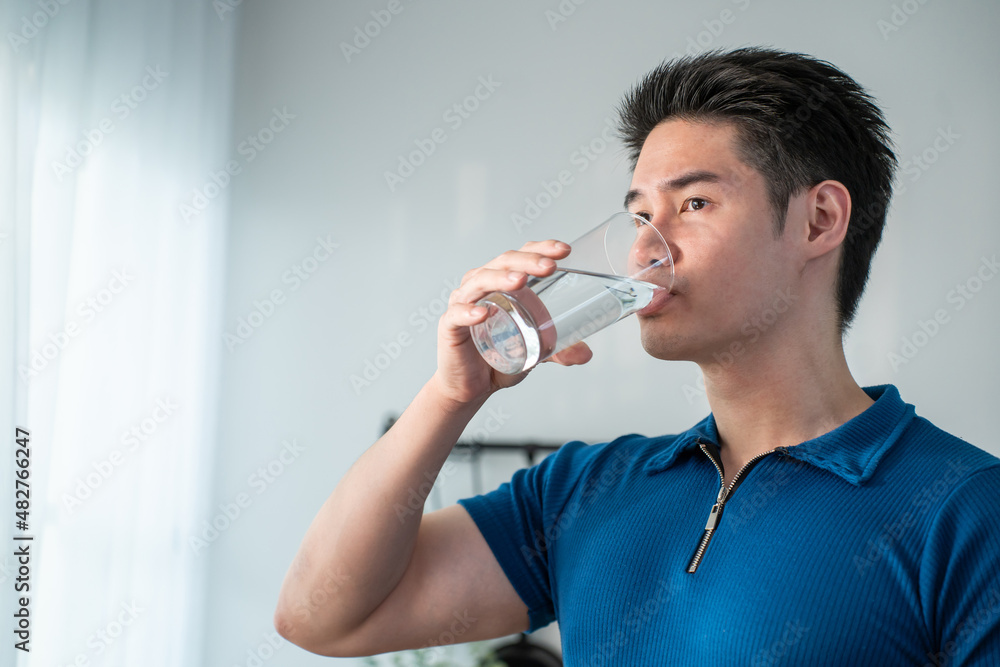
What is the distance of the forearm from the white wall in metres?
1.40

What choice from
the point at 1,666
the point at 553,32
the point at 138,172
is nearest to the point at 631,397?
the point at 553,32

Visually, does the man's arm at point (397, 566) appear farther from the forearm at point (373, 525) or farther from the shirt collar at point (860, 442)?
the shirt collar at point (860, 442)

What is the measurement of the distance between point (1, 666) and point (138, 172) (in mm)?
1208

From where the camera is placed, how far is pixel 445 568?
3.45 feet

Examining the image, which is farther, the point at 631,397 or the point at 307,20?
the point at 307,20

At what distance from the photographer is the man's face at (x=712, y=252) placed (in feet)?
3.05

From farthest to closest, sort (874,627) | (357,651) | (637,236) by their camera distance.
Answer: (357,651) → (637,236) → (874,627)

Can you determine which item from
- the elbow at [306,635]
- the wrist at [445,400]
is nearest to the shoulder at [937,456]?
the wrist at [445,400]

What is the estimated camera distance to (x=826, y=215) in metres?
1.02

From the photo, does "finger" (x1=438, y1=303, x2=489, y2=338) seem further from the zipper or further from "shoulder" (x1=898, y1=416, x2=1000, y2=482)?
"shoulder" (x1=898, y1=416, x2=1000, y2=482)

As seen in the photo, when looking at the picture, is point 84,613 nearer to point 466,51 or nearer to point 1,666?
point 1,666

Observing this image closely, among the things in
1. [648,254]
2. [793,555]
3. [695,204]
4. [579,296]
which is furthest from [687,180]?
[793,555]

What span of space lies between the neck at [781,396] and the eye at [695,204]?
0.62ft

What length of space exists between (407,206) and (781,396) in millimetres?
1831
